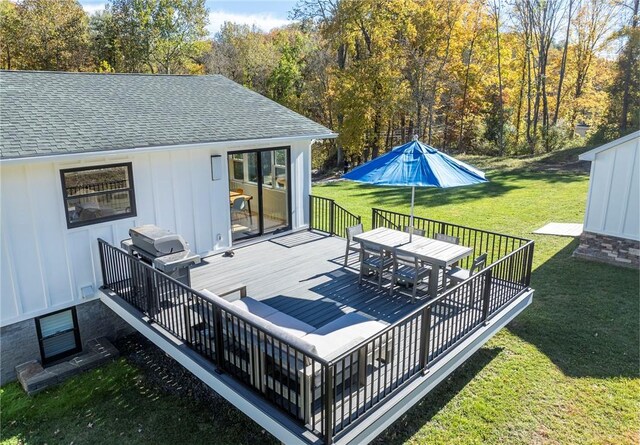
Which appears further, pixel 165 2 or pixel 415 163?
pixel 165 2

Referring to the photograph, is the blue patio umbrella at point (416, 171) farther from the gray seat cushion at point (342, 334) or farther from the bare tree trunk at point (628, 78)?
the bare tree trunk at point (628, 78)

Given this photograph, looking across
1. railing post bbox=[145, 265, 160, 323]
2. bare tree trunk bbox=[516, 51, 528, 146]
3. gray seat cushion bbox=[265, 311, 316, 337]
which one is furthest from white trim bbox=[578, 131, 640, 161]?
bare tree trunk bbox=[516, 51, 528, 146]

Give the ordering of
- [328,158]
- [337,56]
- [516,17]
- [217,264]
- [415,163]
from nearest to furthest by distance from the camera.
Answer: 1. [415,163]
2. [217,264]
3. [516,17]
4. [337,56]
5. [328,158]

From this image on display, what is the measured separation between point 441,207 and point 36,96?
1245 centimetres

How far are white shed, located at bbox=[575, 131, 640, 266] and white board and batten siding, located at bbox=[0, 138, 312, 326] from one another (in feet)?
24.6

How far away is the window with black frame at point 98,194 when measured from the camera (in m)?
6.82

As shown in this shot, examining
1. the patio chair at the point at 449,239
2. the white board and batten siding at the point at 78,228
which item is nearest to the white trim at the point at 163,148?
the white board and batten siding at the point at 78,228

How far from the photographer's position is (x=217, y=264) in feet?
27.5

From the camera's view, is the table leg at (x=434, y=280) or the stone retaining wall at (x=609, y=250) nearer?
the table leg at (x=434, y=280)

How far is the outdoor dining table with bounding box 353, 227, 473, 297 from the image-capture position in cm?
666

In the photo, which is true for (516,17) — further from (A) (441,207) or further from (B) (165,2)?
(B) (165,2)

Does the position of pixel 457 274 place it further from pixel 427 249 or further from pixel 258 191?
pixel 258 191

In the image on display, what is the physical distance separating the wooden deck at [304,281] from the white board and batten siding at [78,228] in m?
0.87

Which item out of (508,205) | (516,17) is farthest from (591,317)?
(516,17)
